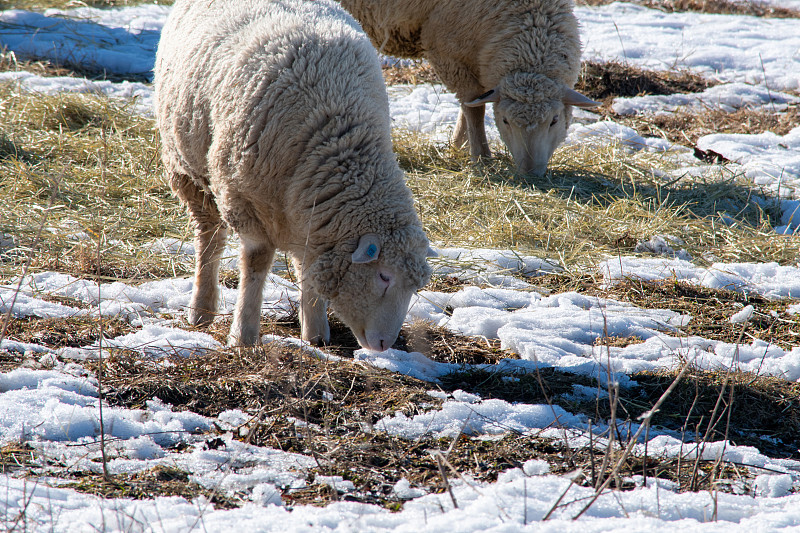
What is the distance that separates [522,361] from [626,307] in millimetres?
1102

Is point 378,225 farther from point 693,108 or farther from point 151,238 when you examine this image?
point 693,108

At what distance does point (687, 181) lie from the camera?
21.6ft

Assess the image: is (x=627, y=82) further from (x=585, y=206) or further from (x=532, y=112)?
(x=585, y=206)

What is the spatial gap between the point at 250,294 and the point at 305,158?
0.82 meters

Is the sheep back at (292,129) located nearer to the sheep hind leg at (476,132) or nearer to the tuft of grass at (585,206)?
the tuft of grass at (585,206)

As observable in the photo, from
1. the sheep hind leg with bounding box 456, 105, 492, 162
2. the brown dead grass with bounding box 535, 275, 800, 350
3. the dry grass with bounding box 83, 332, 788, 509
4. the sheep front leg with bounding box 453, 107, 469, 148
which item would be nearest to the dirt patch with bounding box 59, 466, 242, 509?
the dry grass with bounding box 83, 332, 788, 509

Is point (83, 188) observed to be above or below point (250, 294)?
below

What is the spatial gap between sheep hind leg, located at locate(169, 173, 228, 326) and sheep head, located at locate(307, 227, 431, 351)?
39.1 inches

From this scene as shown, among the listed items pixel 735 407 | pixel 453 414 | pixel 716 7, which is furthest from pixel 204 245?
pixel 716 7

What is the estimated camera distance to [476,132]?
6914mm

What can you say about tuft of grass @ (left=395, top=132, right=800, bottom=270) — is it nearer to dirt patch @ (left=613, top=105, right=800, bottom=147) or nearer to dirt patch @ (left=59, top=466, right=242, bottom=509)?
dirt patch @ (left=613, top=105, right=800, bottom=147)

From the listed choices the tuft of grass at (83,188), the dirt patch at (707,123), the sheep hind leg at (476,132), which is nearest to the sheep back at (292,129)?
the tuft of grass at (83,188)

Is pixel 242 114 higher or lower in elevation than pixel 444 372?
higher

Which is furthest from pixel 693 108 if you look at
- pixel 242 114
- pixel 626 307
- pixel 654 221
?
pixel 242 114
